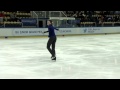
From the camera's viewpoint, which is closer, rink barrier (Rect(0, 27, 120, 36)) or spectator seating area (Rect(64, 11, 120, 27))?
rink barrier (Rect(0, 27, 120, 36))

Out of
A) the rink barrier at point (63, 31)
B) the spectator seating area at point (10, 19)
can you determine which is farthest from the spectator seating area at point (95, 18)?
the spectator seating area at point (10, 19)

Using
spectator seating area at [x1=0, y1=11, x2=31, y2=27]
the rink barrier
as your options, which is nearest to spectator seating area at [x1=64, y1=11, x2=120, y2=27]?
the rink barrier

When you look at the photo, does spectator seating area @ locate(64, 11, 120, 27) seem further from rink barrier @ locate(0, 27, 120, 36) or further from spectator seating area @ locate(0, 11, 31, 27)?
spectator seating area @ locate(0, 11, 31, 27)

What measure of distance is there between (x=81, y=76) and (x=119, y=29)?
1808 centimetres

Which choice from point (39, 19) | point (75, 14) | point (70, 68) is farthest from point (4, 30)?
point (70, 68)

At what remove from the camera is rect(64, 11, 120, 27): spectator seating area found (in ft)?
73.4

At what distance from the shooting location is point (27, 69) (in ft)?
21.8

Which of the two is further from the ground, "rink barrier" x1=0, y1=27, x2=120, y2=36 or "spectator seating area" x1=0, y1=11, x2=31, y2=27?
"spectator seating area" x1=0, y1=11, x2=31, y2=27

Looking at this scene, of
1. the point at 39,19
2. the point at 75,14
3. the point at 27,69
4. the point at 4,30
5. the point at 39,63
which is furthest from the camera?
the point at 75,14

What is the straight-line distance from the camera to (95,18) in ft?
77.1

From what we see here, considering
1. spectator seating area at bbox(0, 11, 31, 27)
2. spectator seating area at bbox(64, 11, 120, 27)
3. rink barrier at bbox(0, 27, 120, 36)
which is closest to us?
rink barrier at bbox(0, 27, 120, 36)
